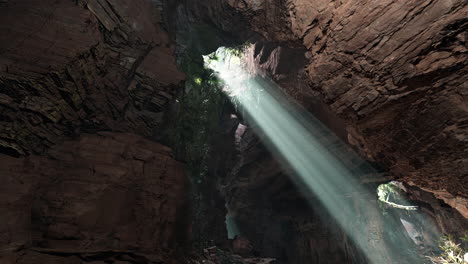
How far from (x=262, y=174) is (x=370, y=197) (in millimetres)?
7628

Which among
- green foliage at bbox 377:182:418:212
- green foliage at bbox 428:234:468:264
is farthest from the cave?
green foliage at bbox 377:182:418:212

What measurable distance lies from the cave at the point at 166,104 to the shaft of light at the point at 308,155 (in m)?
1.43

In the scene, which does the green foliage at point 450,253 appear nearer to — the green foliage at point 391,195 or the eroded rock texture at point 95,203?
the green foliage at point 391,195

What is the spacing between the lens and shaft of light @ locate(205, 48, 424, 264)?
1573cm

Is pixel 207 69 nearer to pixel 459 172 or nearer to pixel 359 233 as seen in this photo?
pixel 459 172

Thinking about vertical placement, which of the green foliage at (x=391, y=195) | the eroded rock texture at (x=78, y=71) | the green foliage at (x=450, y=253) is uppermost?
the eroded rock texture at (x=78, y=71)

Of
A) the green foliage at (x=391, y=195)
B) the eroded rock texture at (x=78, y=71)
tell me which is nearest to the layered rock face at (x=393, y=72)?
the eroded rock texture at (x=78, y=71)

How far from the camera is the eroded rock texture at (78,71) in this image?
242 inches

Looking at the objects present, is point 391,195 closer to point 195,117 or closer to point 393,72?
point 195,117

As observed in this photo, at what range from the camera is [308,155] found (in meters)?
17.3

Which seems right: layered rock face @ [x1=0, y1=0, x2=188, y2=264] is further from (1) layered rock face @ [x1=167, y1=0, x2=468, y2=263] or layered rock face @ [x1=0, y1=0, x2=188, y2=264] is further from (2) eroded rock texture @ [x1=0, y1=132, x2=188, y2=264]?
(1) layered rock face @ [x1=167, y1=0, x2=468, y2=263]

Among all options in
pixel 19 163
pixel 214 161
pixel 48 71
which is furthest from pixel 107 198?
pixel 214 161

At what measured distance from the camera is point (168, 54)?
34.4 ft

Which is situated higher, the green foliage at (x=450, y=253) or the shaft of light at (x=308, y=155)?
the shaft of light at (x=308, y=155)
